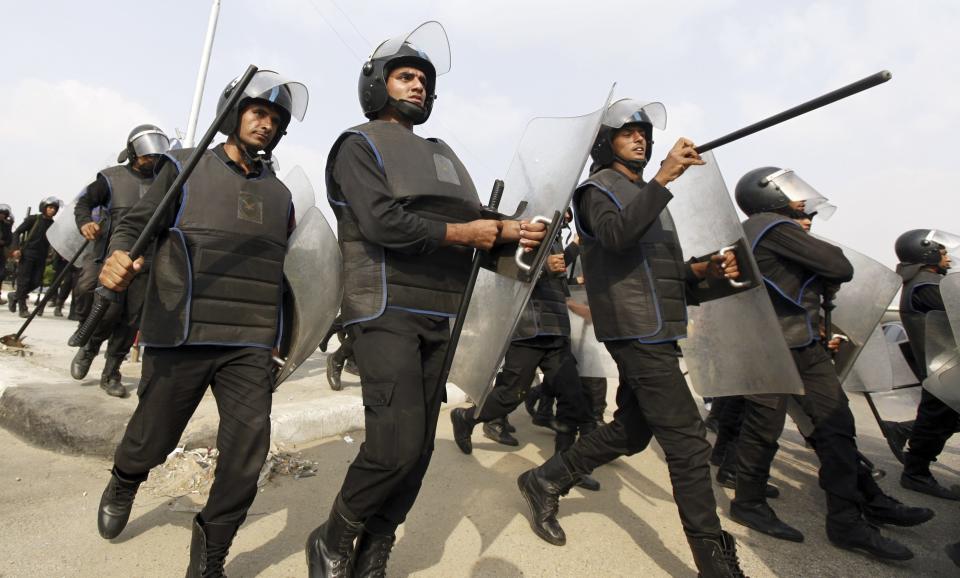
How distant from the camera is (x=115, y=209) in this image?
4359 mm

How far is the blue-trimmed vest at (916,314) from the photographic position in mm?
4352

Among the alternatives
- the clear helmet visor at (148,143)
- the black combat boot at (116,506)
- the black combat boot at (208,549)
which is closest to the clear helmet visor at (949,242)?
the black combat boot at (208,549)

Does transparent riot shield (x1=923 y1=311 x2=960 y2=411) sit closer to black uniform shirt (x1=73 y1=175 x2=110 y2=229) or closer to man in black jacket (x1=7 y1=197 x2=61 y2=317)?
black uniform shirt (x1=73 y1=175 x2=110 y2=229)

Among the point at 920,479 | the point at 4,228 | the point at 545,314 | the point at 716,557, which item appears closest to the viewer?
the point at 716,557

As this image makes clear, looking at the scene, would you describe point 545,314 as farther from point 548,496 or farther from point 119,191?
point 119,191

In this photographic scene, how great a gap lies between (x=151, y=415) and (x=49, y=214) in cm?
1006

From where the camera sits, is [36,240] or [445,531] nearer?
[445,531]

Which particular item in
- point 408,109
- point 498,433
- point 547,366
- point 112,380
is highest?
point 408,109

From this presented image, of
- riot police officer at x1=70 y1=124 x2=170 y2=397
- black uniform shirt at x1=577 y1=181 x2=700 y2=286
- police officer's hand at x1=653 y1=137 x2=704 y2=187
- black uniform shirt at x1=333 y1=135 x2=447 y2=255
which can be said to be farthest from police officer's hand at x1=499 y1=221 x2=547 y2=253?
riot police officer at x1=70 y1=124 x2=170 y2=397

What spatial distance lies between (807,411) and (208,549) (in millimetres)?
2983

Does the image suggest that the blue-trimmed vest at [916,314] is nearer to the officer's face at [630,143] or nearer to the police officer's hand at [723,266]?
the police officer's hand at [723,266]

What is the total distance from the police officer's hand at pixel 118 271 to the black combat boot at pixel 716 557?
2.25m

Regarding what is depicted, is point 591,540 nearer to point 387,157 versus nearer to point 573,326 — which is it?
point 387,157

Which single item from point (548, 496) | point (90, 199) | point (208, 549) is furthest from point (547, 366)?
point (90, 199)
